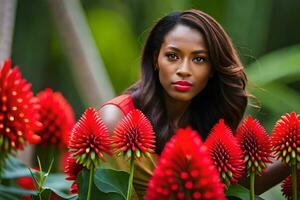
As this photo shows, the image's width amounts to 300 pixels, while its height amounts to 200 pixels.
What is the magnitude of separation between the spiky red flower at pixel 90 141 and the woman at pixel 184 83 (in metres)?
0.23

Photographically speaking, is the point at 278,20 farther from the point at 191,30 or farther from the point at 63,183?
the point at 191,30

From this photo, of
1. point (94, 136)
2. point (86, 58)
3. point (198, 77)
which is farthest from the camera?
point (86, 58)

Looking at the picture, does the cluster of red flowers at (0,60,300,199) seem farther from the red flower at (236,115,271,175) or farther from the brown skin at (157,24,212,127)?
the brown skin at (157,24,212,127)

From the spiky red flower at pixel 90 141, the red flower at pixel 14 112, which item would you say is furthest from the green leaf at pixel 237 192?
the red flower at pixel 14 112

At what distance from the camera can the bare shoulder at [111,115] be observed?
2.20m

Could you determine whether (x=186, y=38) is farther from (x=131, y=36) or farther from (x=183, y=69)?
(x=131, y=36)

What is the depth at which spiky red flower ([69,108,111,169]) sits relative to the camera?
195 centimetres

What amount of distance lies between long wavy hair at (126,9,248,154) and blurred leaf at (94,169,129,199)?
308mm

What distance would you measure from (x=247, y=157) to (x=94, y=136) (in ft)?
1.29

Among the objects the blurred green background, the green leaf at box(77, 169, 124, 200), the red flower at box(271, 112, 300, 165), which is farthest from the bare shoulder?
the blurred green background

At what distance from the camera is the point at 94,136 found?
76.7 inches

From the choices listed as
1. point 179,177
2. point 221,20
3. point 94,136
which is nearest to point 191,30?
point 94,136

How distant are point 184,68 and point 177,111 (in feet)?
0.83

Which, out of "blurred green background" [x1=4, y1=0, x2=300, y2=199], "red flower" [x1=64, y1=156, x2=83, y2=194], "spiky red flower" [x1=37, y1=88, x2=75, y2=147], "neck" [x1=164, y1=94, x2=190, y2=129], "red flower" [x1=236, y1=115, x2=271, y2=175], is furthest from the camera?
"blurred green background" [x1=4, y1=0, x2=300, y2=199]
